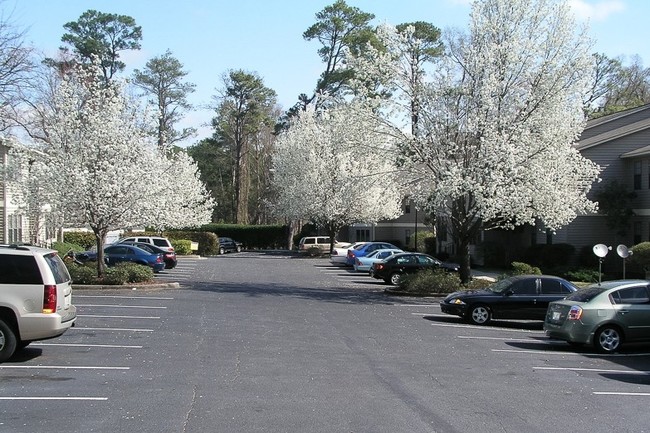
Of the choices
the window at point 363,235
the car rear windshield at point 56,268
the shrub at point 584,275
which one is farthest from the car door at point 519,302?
the window at point 363,235

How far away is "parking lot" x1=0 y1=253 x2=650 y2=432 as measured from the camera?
29.3 ft

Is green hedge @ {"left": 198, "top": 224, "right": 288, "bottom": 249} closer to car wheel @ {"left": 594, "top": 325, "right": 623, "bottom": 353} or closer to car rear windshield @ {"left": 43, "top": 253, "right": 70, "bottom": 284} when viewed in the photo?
car wheel @ {"left": 594, "top": 325, "right": 623, "bottom": 353}

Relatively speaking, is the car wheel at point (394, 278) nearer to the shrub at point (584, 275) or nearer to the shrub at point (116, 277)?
the shrub at point (584, 275)

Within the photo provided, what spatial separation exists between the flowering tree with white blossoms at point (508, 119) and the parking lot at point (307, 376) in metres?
6.51

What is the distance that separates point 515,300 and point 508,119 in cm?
857

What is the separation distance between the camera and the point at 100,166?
25.3 meters

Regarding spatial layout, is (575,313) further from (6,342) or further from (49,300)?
(6,342)

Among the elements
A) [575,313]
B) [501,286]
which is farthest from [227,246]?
[575,313]

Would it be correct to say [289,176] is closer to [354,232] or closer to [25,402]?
[354,232]

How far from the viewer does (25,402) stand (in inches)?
374

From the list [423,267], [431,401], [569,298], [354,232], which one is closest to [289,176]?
[354,232]

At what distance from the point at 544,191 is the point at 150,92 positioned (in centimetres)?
4761

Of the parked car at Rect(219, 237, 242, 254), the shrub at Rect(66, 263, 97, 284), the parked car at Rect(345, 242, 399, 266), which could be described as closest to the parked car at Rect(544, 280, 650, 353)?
the shrub at Rect(66, 263, 97, 284)

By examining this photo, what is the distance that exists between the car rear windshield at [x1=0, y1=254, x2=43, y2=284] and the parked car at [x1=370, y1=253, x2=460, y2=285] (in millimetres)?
19545
